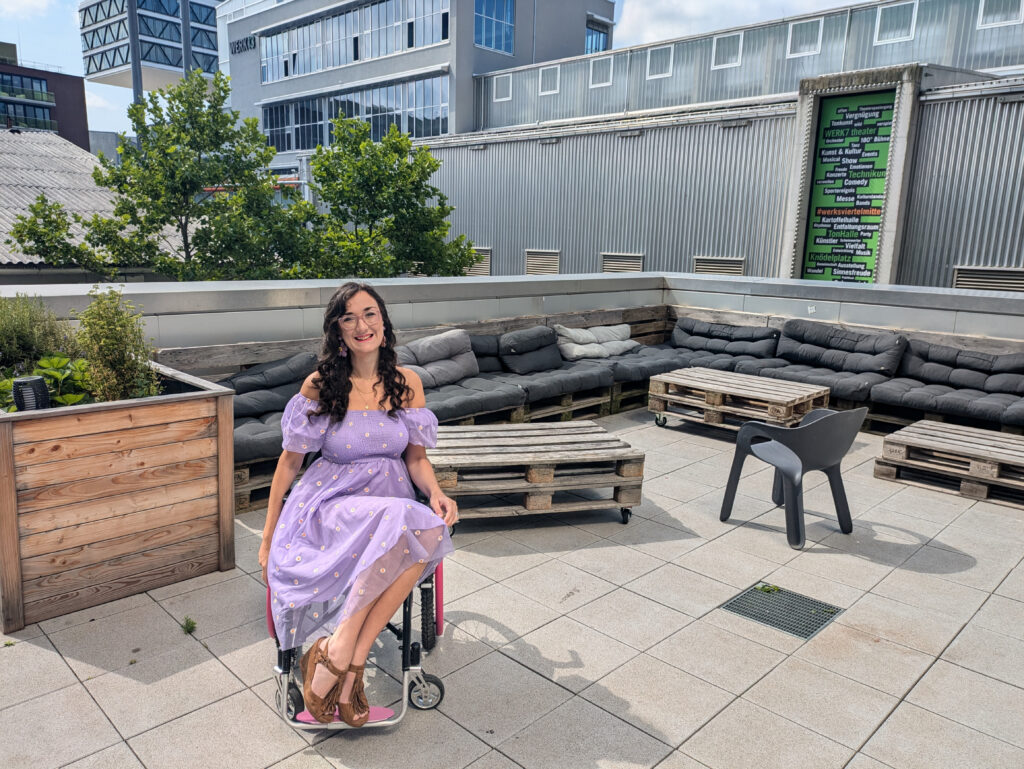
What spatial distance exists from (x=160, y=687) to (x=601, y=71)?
25.0 meters

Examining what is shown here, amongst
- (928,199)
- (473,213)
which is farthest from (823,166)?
(473,213)

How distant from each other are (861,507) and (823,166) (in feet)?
37.6

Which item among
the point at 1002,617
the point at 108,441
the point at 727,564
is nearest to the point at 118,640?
the point at 108,441

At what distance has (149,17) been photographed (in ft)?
247

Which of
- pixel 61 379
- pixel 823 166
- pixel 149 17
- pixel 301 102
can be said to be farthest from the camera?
pixel 149 17

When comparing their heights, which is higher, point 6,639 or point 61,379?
point 61,379

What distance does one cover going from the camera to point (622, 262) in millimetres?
19828

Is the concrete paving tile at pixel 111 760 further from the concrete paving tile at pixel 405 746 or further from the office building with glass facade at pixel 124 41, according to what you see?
the office building with glass facade at pixel 124 41

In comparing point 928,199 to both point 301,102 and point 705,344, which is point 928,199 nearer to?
point 705,344

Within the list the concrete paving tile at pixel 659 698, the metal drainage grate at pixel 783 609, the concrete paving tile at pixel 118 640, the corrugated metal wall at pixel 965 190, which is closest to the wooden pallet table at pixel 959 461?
the metal drainage grate at pixel 783 609

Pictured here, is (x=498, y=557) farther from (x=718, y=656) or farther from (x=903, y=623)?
(x=903, y=623)

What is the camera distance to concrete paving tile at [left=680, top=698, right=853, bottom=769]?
2.94 metres

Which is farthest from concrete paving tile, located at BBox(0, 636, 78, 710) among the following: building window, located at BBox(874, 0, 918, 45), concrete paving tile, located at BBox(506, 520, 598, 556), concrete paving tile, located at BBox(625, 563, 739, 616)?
building window, located at BBox(874, 0, 918, 45)

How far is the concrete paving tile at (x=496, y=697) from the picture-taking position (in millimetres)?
3127
